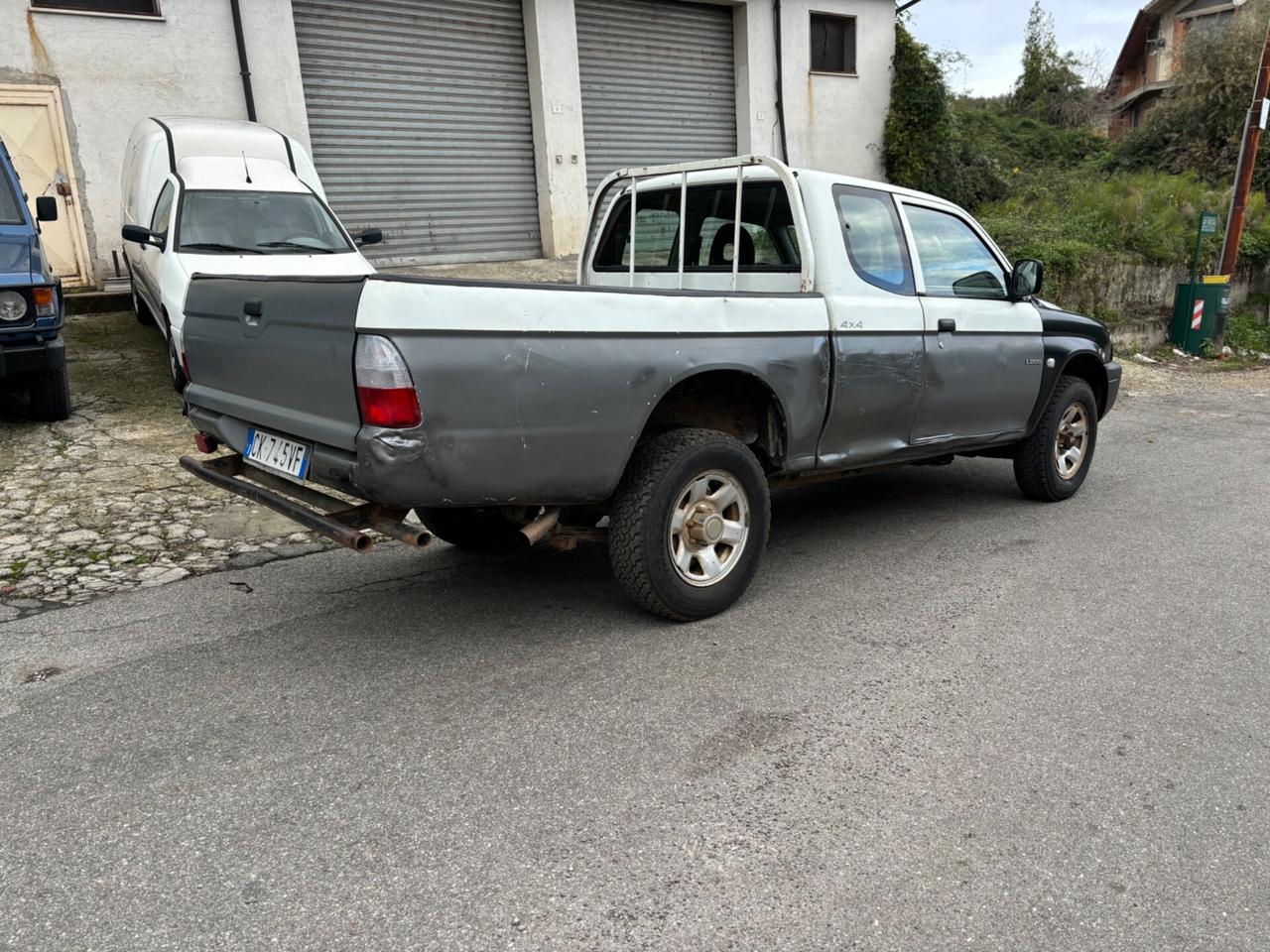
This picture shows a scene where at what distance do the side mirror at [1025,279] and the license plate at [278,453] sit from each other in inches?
158

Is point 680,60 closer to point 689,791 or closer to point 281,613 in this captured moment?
point 281,613

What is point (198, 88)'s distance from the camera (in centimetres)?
1202

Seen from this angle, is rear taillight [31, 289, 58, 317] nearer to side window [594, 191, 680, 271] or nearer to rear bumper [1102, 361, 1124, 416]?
side window [594, 191, 680, 271]

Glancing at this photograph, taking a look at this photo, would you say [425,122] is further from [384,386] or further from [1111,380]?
[384,386]

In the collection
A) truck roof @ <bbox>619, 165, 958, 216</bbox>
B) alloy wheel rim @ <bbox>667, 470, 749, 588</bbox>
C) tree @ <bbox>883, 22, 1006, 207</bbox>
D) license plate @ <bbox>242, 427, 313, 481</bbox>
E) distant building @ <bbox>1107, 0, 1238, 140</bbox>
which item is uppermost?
distant building @ <bbox>1107, 0, 1238, 140</bbox>

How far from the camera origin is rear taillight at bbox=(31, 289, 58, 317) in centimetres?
677

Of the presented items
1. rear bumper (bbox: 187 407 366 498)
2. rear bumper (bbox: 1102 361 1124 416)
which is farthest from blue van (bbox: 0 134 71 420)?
rear bumper (bbox: 1102 361 1124 416)

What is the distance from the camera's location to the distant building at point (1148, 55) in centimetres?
3575

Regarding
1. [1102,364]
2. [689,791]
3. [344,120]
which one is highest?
[344,120]

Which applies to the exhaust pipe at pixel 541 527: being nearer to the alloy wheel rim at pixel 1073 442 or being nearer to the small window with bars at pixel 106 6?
the alloy wheel rim at pixel 1073 442

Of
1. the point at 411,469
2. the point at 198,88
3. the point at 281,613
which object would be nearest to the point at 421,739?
the point at 411,469

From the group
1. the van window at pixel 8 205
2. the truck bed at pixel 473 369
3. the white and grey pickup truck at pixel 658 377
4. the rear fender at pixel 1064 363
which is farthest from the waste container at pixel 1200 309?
the van window at pixel 8 205

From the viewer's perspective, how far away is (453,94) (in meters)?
14.2

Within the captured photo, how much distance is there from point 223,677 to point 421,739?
96cm
